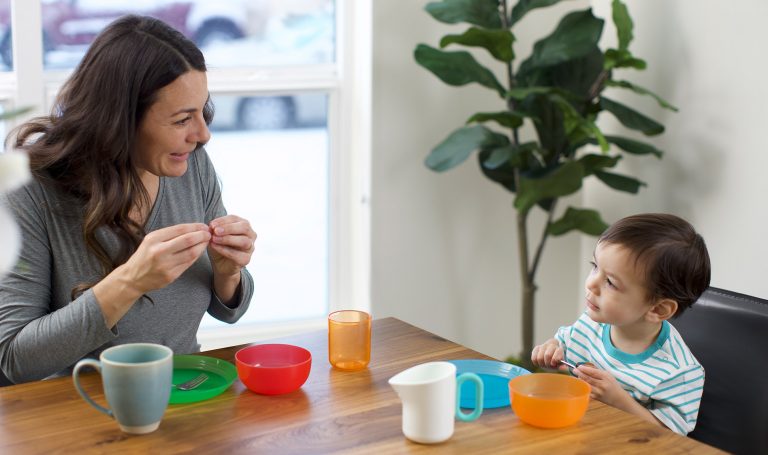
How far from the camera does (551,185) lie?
277 centimetres

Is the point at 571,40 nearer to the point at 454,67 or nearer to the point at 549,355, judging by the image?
the point at 454,67

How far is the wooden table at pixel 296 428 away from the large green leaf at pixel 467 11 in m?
1.47

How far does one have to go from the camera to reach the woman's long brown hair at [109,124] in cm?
171

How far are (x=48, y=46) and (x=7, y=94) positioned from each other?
19 centimetres

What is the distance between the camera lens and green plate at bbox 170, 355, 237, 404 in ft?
4.76

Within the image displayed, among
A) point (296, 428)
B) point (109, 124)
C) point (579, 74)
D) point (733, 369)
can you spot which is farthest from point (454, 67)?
point (296, 428)

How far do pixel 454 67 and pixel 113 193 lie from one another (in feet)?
4.39

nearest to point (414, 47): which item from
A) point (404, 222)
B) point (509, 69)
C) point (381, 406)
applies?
point (509, 69)

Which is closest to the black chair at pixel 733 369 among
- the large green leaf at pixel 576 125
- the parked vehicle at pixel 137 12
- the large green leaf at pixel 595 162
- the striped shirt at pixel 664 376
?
the striped shirt at pixel 664 376

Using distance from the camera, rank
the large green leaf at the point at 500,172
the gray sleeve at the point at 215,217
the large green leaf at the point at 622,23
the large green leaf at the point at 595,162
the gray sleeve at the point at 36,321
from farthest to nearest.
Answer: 1. the large green leaf at the point at 500,172
2. the large green leaf at the point at 595,162
3. the large green leaf at the point at 622,23
4. the gray sleeve at the point at 215,217
5. the gray sleeve at the point at 36,321

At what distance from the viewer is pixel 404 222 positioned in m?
3.13

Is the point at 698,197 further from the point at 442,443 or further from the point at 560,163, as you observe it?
the point at 442,443

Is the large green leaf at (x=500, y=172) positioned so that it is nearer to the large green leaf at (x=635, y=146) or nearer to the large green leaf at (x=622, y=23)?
the large green leaf at (x=635, y=146)

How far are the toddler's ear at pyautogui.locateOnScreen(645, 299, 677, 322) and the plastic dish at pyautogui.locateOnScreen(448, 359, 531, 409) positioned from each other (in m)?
0.30
